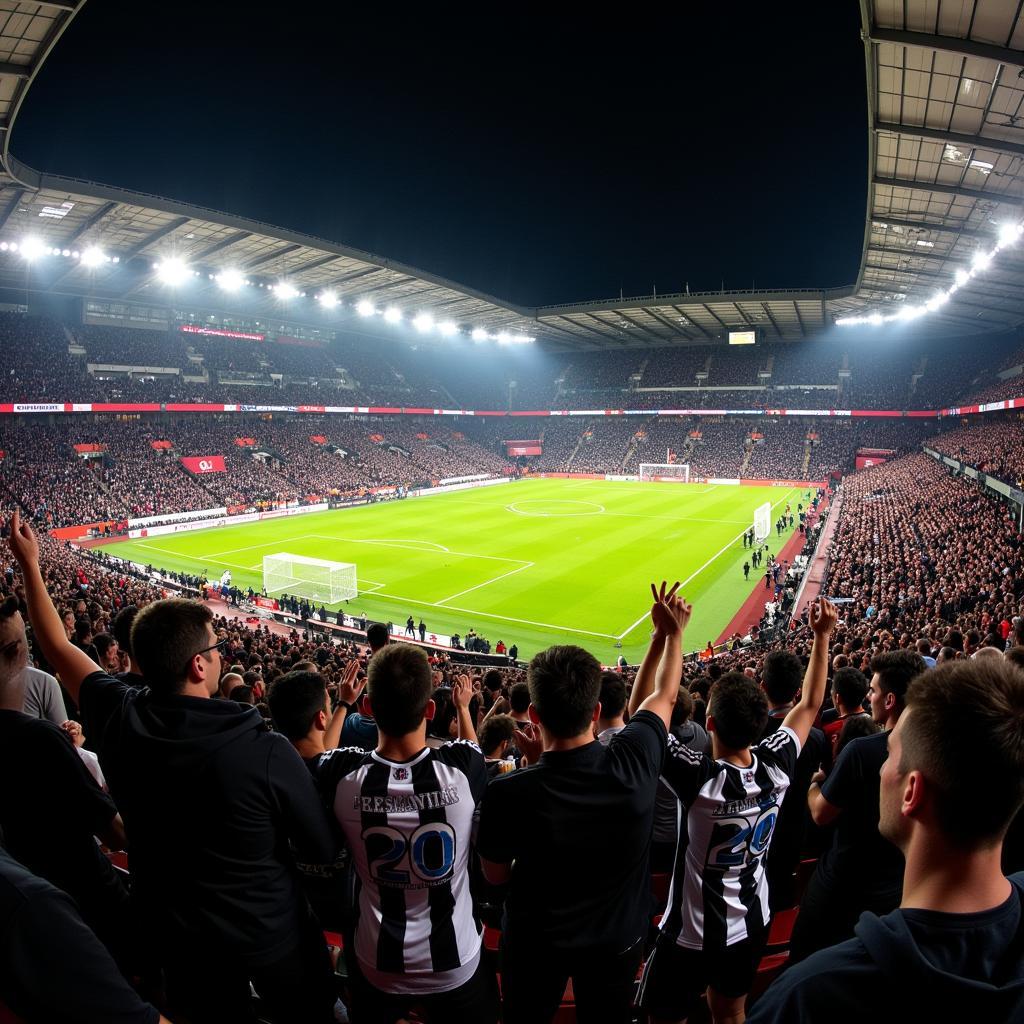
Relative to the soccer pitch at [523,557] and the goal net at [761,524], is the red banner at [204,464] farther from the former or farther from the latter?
the goal net at [761,524]

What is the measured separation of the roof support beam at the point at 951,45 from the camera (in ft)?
54.2

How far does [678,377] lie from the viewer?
8981cm

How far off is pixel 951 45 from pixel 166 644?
2285cm

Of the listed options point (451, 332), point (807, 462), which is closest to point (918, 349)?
point (807, 462)

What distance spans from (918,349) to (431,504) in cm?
6278

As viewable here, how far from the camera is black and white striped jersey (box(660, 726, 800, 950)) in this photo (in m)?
3.50

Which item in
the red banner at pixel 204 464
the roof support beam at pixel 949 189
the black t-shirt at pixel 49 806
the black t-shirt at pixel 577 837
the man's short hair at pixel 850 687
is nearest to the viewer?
the black t-shirt at pixel 49 806

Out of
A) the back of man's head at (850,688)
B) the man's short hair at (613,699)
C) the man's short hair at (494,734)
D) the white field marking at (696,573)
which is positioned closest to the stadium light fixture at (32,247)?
the white field marking at (696,573)

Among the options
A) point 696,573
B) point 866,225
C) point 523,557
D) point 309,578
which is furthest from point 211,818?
point 866,225

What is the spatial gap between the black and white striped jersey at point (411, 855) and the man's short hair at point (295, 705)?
59 centimetres

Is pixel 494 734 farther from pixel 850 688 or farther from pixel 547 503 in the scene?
pixel 547 503

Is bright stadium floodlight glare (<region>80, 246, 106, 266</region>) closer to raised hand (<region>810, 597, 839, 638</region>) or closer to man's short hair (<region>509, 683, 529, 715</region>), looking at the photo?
man's short hair (<region>509, 683, 529, 715</region>)

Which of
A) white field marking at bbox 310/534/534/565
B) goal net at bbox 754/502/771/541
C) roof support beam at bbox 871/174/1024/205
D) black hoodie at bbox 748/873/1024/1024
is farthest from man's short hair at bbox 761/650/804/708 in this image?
goal net at bbox 754/502/771/541

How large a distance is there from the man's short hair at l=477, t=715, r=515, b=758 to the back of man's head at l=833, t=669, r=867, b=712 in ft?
9.23
